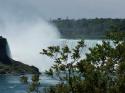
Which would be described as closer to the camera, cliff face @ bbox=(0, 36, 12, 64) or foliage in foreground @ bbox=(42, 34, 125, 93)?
foliage in foreground @ bbox=(42, 34, 125, 93)

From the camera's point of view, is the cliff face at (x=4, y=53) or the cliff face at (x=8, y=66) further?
the cliff face at (x=4, y=53)

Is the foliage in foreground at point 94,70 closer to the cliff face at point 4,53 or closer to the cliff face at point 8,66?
the cliff face at point 8,66

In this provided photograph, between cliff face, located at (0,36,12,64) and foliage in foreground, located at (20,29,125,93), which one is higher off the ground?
cliff face, located at (0,36,12,64)

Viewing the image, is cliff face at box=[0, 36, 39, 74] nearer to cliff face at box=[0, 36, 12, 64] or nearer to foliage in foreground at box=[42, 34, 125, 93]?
cliff face at box=[0, 36, 12, 64]

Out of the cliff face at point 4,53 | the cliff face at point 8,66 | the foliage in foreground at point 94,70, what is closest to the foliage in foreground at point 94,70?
the foliage in foreground at point 94,70

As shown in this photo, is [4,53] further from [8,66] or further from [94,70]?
[94,70]

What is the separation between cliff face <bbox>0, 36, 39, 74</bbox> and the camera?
431ft

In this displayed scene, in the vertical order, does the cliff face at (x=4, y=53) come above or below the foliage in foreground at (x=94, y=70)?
above

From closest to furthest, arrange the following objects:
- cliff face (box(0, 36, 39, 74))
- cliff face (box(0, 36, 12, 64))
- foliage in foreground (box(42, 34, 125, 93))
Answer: foliage in foreground (box(42, 34, 125, 93)) → cliff face (box(0, 36, 39, 74)) → cliff face (box(0, 36, 12, 64))

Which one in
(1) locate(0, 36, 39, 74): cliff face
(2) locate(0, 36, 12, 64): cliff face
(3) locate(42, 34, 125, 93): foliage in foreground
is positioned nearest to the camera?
(3) locate(42, 34, 125, 93): foliage in foreground

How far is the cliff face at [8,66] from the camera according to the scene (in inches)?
5172

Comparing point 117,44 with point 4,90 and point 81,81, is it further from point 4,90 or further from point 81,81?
point 4,90

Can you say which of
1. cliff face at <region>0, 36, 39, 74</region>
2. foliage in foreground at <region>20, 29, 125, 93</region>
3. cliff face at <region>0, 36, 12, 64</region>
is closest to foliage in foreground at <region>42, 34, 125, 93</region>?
foliage in foreground at <region>20, 29, 125, 93</region>

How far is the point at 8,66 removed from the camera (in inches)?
5404
